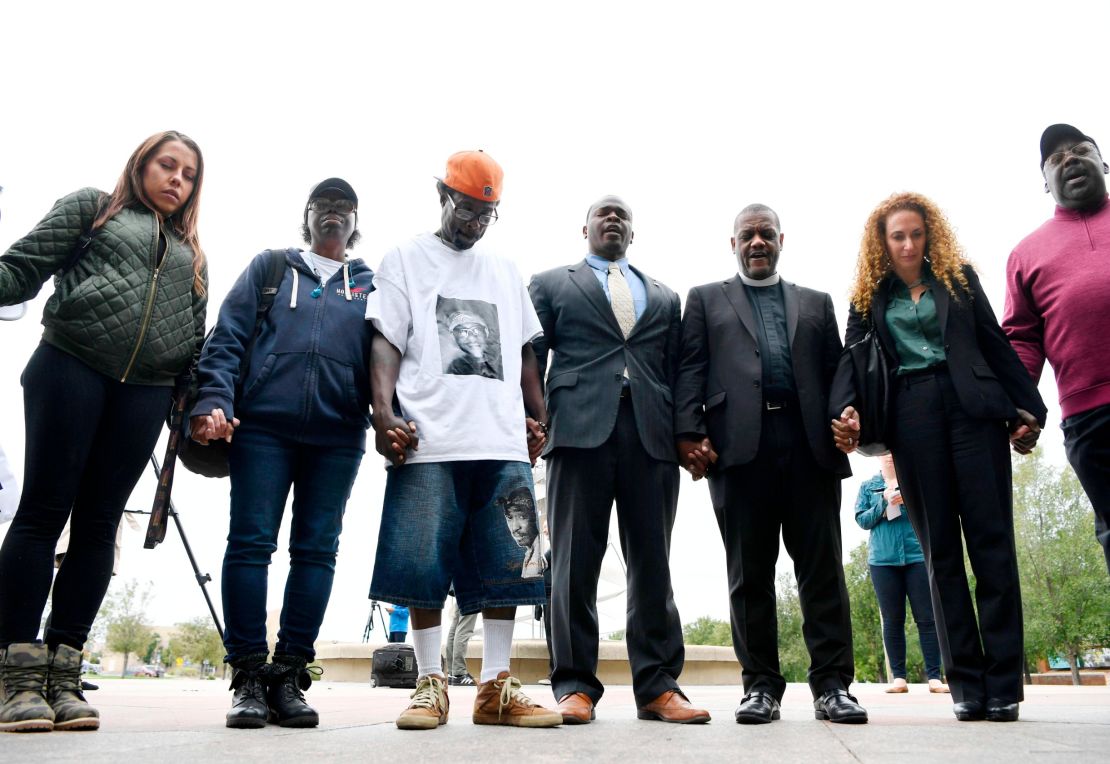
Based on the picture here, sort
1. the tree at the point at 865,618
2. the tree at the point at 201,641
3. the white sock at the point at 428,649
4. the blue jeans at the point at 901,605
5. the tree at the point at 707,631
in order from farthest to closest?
1. the tree at the point at 707,631
2. the tree at the point at 201,641
3. the tree at the point at 865,618
4. the blue jeans at the point at 901,605
5. the white sock at the point at 428,649

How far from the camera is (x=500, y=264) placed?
384 centimetres

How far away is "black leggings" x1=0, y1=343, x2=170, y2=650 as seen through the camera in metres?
2.99

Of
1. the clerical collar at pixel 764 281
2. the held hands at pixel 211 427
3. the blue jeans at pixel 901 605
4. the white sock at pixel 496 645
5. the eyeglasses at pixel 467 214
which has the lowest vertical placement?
the blue jeans at pixel 901 605

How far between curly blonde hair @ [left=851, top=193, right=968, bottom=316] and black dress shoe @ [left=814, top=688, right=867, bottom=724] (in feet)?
5.68

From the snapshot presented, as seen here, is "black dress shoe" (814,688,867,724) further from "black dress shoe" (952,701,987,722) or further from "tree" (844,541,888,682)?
"tree" (844,541,888,682)

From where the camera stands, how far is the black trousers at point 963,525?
351cm

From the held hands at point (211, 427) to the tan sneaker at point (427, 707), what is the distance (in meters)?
1.17

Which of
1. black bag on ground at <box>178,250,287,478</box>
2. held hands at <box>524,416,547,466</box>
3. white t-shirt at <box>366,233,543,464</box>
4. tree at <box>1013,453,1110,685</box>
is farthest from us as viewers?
tree at <box>1013,453,1110,685</box>

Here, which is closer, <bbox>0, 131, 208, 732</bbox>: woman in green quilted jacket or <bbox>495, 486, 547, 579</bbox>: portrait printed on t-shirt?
<bbox>0, 131, 208, 732</bbox>: woman in green quilted jacket

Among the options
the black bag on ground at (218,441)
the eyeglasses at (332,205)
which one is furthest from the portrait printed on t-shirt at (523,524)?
the eyeglasses at (332,205)

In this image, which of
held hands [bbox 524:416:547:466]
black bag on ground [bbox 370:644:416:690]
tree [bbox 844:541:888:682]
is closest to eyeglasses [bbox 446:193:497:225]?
held hands [bbox 524:416:547:466]

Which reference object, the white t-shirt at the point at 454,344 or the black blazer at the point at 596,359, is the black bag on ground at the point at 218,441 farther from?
the black blazer at the point at 596,359

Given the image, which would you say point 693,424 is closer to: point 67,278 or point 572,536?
point 572,536

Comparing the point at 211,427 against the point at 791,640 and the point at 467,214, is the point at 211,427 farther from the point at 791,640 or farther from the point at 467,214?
the point at 791,640
